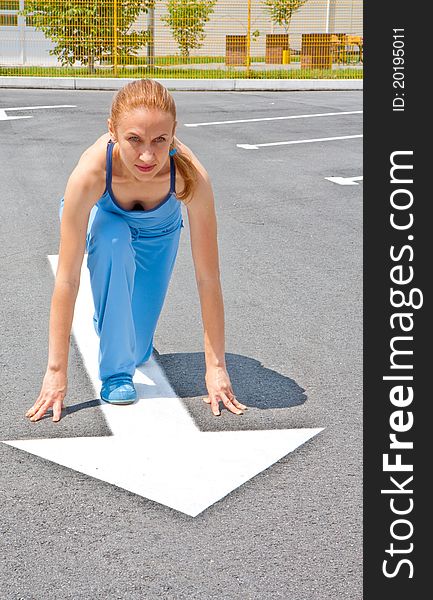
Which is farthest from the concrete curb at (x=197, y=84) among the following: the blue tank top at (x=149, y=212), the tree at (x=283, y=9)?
the blue tank top at (x=149, y=212)

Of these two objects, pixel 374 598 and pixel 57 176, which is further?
pixel 57 176

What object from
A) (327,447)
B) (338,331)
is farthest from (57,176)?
(327,447)

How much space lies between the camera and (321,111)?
16141 millimetres

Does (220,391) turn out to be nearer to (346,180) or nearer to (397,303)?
(397,303)

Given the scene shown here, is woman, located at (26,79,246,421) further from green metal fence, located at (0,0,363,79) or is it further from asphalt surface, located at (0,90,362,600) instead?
green metal fence, located at (0,0,363,79)

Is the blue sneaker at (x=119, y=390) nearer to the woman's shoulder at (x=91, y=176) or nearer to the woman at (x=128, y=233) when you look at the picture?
the woman at (x=128, y=233)

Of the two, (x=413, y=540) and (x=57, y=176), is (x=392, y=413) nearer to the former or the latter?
(x=413, y=540)

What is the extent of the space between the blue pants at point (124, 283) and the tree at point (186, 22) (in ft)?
65.8

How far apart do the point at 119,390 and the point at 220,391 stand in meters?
0.42

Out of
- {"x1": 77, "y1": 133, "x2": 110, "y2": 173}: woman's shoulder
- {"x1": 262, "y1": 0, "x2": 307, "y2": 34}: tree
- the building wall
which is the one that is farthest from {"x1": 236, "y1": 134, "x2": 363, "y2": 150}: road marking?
{"x1": 262, "y1": 0, "x2": 307, "y2": 34}: tree

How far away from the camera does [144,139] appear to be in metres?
3.51

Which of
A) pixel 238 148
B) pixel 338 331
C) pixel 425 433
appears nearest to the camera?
pixel 425 433

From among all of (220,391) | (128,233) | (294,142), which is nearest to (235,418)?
(220,391)

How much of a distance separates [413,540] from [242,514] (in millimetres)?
641
